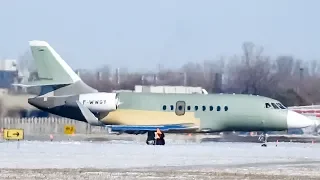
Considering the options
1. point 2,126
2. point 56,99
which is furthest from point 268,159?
point 2,126

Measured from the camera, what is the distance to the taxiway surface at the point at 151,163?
74.4 feet

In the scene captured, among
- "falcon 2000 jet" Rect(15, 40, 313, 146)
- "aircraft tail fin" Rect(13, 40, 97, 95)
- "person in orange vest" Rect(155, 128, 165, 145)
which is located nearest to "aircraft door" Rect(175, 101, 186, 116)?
"falcon 2000 jet" Rect(15, 40, 313, 146)

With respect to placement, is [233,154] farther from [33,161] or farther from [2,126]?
[2,126]

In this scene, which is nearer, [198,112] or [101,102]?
[101,102]

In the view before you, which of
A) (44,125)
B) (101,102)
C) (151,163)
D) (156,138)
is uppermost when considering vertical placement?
(101,102)

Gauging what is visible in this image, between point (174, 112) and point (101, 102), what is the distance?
12.9 feet

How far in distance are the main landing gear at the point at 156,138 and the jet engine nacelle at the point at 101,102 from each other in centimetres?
241

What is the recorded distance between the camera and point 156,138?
42.7m

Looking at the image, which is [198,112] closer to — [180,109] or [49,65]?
[180,109]

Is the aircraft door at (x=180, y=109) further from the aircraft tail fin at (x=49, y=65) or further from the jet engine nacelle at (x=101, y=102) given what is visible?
the aircraft tail fin at (x=49, y=65)

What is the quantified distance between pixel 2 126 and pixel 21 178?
30.8 meters

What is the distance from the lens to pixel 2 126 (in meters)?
51.2

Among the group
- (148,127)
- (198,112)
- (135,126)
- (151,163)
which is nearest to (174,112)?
(198,112)

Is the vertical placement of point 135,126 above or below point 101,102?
below
